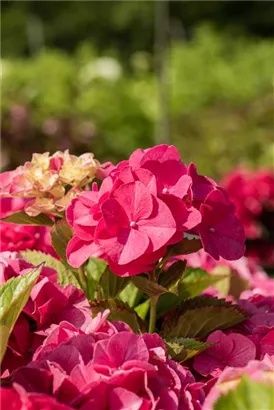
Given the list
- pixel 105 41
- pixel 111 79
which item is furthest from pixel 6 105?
pixel 105 41

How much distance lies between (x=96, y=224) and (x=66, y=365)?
0.67ft

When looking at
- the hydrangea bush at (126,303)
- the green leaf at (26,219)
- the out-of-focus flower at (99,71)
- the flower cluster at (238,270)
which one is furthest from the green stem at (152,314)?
the out-of-focus flower at (99,71)

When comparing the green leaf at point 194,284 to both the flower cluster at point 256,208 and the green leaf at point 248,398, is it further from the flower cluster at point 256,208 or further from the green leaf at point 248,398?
the flower cluster at point 256,208

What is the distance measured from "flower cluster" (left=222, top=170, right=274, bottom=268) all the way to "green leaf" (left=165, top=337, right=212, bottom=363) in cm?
168

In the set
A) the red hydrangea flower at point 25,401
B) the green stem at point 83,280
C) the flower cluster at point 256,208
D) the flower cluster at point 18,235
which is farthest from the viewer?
the flower cluster at point 256,208

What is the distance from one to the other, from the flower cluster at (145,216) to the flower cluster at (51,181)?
9cm

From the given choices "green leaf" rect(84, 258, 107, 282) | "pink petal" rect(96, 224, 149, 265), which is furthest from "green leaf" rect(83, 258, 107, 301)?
"pink petal" rect(96, 224, 149, 265)

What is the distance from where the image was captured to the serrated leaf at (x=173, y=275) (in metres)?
1.12

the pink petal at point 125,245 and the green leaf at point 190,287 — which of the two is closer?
the pink petal at point 125,245

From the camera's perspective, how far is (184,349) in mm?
1021

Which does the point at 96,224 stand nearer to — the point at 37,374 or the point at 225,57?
the point at 37,374

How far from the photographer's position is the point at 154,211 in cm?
105

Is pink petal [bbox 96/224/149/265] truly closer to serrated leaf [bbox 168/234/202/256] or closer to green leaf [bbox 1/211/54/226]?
serrated leaf [bbox 168/234/202/256]

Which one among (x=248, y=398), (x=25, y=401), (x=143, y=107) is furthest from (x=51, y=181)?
(x=143, y=107)
